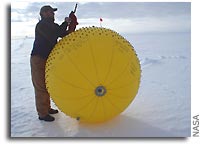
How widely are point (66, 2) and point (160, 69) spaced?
2.52 metres

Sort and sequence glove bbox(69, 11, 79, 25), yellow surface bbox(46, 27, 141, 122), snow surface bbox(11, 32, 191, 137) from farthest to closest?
1. glove bbox(69, 11, 79, 25)
2. snow surface bbox(11, 32, 191, 137)
3. yellow surface bbox(46, 27, 141, 122)

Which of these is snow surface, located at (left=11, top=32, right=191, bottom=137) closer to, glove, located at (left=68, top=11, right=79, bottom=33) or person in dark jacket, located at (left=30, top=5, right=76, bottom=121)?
person in dark jacket, located at (left=30, top=5, right=76, bottom=121)

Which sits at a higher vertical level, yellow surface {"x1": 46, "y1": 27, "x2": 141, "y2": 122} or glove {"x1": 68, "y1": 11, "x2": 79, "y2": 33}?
glove {"x1": 68, "y1": 11, "x2": 79, "y2": 33}

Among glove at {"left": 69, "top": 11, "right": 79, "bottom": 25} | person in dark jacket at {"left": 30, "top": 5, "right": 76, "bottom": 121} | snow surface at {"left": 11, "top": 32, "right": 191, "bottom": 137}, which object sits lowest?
snow surface at {"left": 11, "top": 32, "right": 191, "bottom": 137}

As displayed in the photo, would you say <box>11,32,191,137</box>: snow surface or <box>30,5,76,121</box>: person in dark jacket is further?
<box>30,5,76,121</box>: person in dark jacket

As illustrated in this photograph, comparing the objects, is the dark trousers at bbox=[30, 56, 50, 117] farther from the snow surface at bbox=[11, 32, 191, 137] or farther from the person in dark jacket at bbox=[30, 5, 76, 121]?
the snow surface at bbox=[11, 32, 191, 137]

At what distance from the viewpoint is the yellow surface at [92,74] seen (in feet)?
10.2

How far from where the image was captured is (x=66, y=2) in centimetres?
390

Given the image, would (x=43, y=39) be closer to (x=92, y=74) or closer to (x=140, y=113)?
(x=92, y=74)

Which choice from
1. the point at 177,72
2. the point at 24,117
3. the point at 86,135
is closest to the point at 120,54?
the point at 86,135

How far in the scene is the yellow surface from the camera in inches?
123

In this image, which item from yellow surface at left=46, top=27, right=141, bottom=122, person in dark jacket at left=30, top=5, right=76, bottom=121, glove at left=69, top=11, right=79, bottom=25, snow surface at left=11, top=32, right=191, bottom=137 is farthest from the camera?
glove at left=69, top=11, right=79, bottom=25

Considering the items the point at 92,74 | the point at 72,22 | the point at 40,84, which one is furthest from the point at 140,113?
the point at 72,22

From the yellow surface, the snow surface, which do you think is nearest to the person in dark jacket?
the yellow surface
